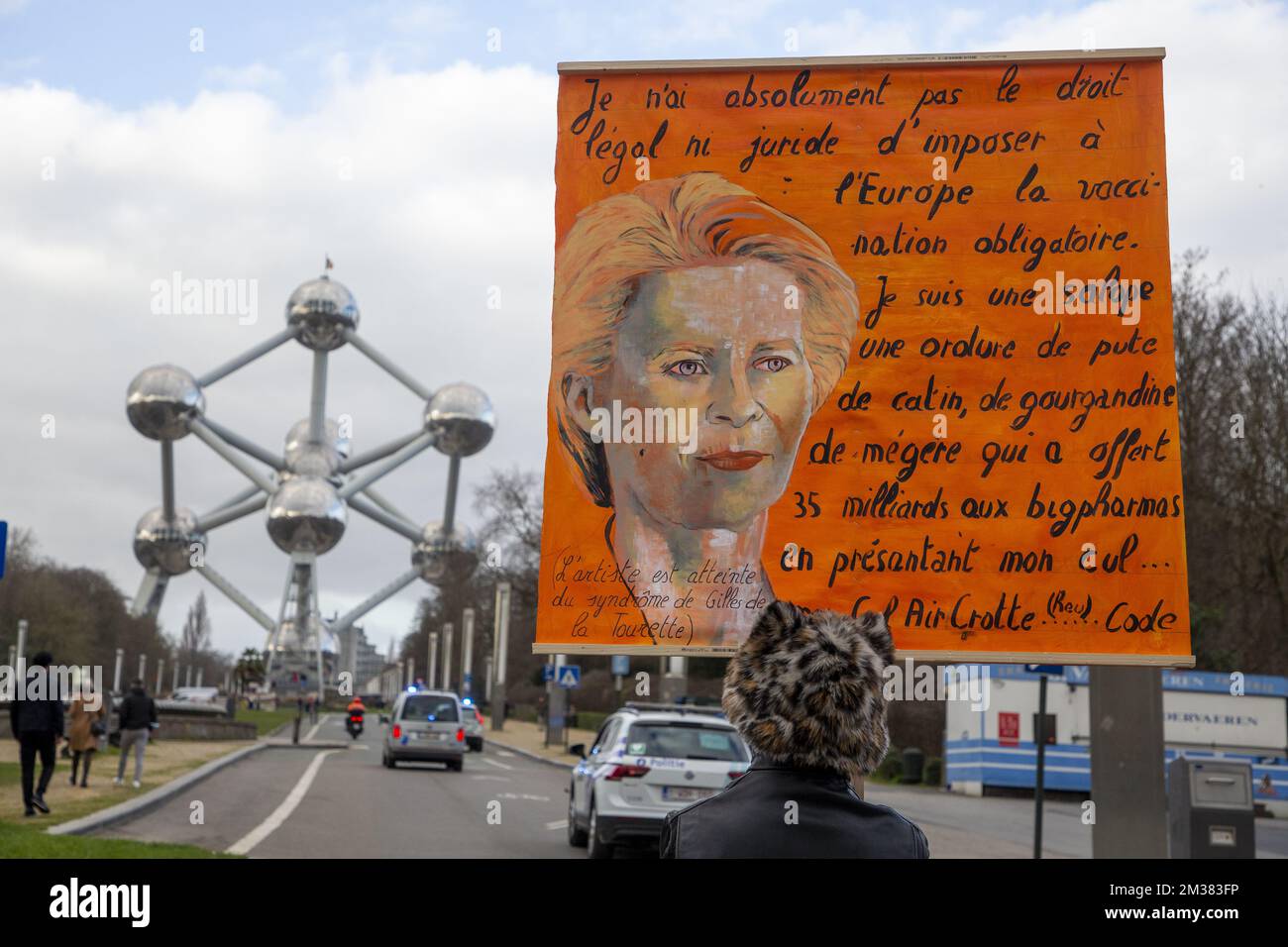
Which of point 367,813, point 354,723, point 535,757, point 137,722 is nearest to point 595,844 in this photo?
point 367,813

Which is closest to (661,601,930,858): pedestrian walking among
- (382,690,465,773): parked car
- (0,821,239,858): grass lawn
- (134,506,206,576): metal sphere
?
(0,821,239,858): grass lawn

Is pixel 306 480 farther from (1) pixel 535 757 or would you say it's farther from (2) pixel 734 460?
(2) pixel 734 460

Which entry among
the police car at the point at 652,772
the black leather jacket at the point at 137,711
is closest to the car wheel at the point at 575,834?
the police car at the point at 652,772

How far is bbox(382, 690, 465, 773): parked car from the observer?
3134cm

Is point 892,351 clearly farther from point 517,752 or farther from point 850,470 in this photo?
point 517,752

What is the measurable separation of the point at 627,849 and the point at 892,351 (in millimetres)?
11140

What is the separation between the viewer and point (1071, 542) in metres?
5.54

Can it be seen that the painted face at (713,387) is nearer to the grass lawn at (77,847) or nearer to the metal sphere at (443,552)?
the grass lawn at (77,847)

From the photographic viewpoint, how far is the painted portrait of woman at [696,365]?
5707 mm

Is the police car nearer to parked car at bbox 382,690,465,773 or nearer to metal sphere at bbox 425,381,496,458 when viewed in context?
parked car at bbox 382,690,465,773

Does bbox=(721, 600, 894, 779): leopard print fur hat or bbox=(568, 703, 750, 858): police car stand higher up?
bbox=(721, 600, 894, 779): leopard print fur hat

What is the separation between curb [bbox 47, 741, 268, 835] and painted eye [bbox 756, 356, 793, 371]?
34.7 feet
